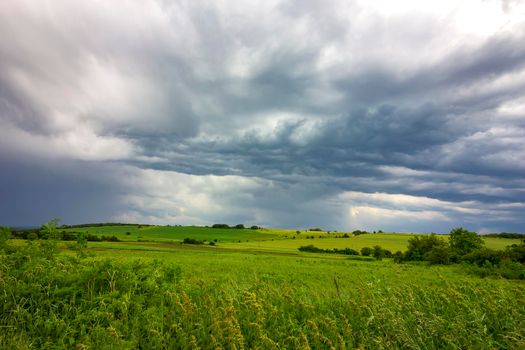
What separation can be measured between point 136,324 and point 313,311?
3.82 metres

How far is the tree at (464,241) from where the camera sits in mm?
51625

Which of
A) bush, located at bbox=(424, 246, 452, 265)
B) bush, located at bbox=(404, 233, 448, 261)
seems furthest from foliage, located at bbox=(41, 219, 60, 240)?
bush, located at bbox=(404, 233, 448, 261)

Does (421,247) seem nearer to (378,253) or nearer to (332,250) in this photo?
(378,253)

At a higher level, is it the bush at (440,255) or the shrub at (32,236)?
the shrub at (32,236)

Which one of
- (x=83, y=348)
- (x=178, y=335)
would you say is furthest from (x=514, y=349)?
(x=83, y=348)

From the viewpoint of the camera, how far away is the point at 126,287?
7.79 metres

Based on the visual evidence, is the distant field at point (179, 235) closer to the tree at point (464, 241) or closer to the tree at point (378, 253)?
the tree at point (378, 253)

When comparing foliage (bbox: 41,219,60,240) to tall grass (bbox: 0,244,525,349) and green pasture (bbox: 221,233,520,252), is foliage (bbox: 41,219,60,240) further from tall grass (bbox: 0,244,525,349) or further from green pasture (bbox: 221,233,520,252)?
green pasture (bbox: 221,233,520,252)

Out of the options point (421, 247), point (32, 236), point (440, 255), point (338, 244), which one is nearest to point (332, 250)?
point (338, 244)

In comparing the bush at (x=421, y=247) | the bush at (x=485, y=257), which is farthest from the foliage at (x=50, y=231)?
the bush at (x=421, y=247)

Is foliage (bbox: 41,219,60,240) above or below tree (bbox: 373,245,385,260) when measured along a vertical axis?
above

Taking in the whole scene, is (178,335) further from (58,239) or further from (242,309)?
(58,239)

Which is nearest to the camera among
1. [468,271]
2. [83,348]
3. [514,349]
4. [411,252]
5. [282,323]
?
[83,348]

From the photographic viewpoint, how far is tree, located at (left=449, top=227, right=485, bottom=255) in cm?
→ 5162
